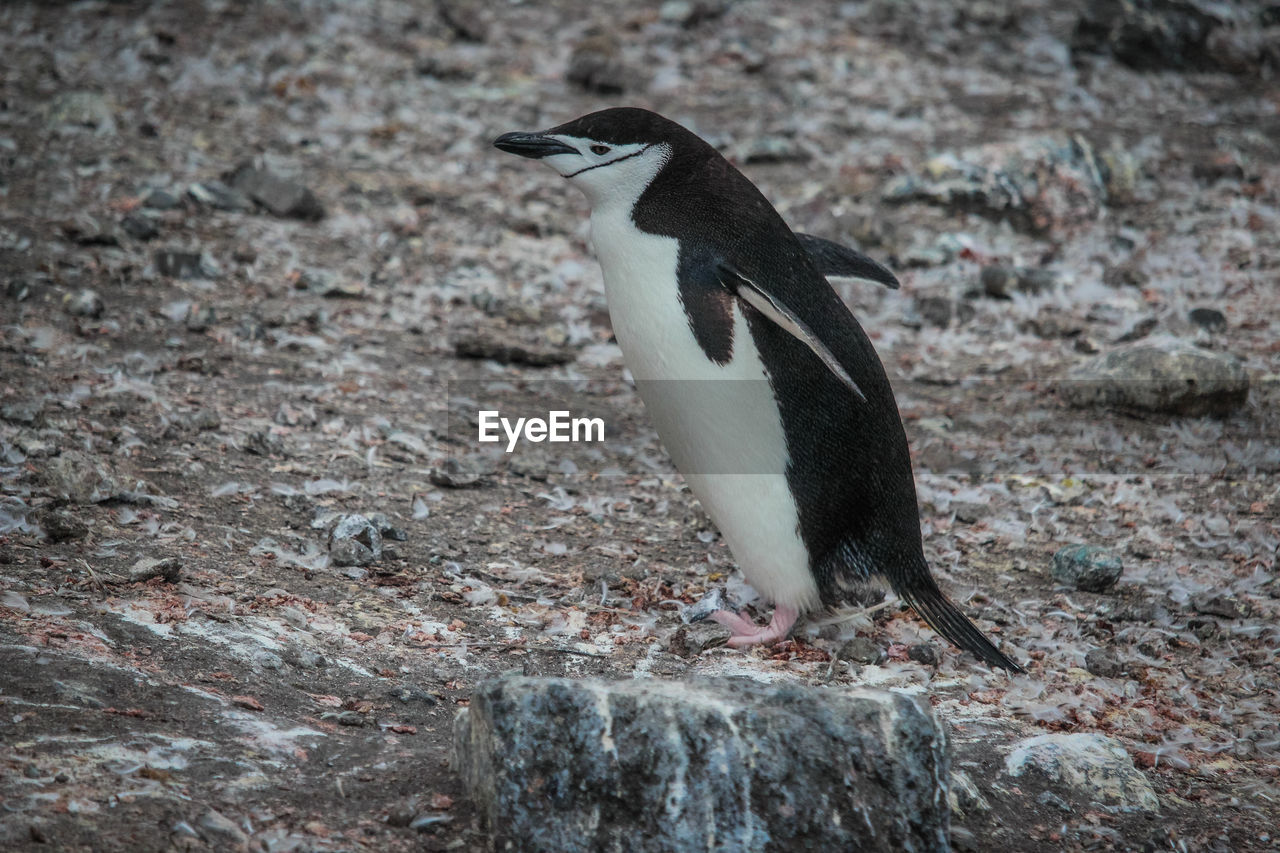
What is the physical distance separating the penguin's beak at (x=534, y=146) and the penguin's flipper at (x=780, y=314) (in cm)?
59

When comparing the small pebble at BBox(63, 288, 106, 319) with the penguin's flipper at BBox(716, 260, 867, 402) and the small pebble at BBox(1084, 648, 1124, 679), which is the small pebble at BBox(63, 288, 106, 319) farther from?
the small pebble at BBox(1084, 648, 1124, 679)

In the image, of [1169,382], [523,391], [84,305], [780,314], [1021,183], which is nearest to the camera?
[780,314]

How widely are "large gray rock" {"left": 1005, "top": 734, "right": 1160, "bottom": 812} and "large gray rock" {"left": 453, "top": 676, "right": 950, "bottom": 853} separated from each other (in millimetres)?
531

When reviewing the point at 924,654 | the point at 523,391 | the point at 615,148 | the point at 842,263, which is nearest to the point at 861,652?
the point at 924,654

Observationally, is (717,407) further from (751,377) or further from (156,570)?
(156,570)

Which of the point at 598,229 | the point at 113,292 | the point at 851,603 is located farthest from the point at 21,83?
the point at 851,603

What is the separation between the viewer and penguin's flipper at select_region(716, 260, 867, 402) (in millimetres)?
2799

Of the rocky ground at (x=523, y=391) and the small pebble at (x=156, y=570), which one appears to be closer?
the rocky ground at (x=523, y=391)

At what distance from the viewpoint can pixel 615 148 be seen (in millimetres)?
3178

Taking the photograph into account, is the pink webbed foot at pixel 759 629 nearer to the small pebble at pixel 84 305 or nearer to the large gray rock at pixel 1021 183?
the small pebble at pixel 84 305

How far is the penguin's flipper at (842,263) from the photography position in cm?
353

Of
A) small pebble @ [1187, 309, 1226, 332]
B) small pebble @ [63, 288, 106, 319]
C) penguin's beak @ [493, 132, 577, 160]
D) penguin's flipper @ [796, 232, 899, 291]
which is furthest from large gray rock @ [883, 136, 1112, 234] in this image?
small pebble @ [63, 288, 106, 319]

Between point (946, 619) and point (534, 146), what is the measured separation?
1.69m

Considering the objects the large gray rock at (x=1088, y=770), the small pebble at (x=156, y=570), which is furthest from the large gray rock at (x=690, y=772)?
the small pebble at (x=156, y=570)
